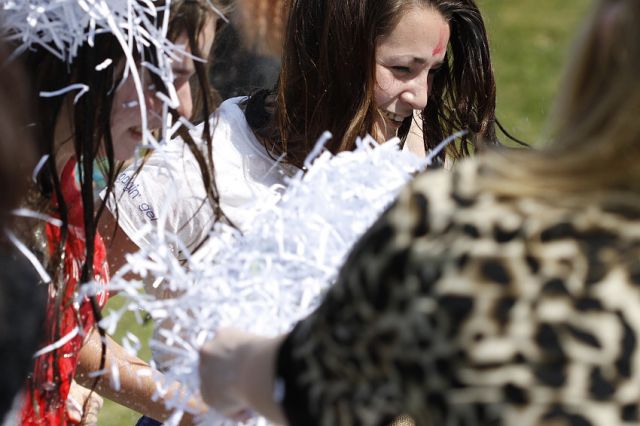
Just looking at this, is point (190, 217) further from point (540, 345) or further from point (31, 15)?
point (540, 345)

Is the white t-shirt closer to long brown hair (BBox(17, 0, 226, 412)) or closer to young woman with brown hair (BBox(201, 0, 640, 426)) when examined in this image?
long brown hair (BBox(17, 0, 226, 412))

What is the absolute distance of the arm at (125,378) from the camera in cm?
201

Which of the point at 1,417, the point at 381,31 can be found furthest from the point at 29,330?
the point at 381,31

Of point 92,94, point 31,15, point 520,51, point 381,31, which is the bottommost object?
point 520,51

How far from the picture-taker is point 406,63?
2363 millimetres

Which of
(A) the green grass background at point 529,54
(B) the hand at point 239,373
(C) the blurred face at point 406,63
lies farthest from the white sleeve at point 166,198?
(A) the green grass background at point 529,54

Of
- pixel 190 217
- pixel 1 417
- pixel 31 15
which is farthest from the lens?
pixel 190 217

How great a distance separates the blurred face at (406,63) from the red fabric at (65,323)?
0.76m

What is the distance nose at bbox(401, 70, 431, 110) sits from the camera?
237cm

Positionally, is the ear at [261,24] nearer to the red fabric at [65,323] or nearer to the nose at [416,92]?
the nose at [416,92]

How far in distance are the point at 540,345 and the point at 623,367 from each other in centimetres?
9

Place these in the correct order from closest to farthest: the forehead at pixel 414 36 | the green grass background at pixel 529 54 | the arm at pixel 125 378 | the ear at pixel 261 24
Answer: the arm at pixel 125 378 < the forehead at pixel 414 36 < the ear at pixel 261 24 < the green grass background at pixel 529 54

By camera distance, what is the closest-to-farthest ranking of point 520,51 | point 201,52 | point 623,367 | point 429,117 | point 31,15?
point 623,367 < point 31,15 < point 201,52 < point 429,117 < point 520,51

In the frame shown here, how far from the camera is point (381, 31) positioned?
2348 mm
